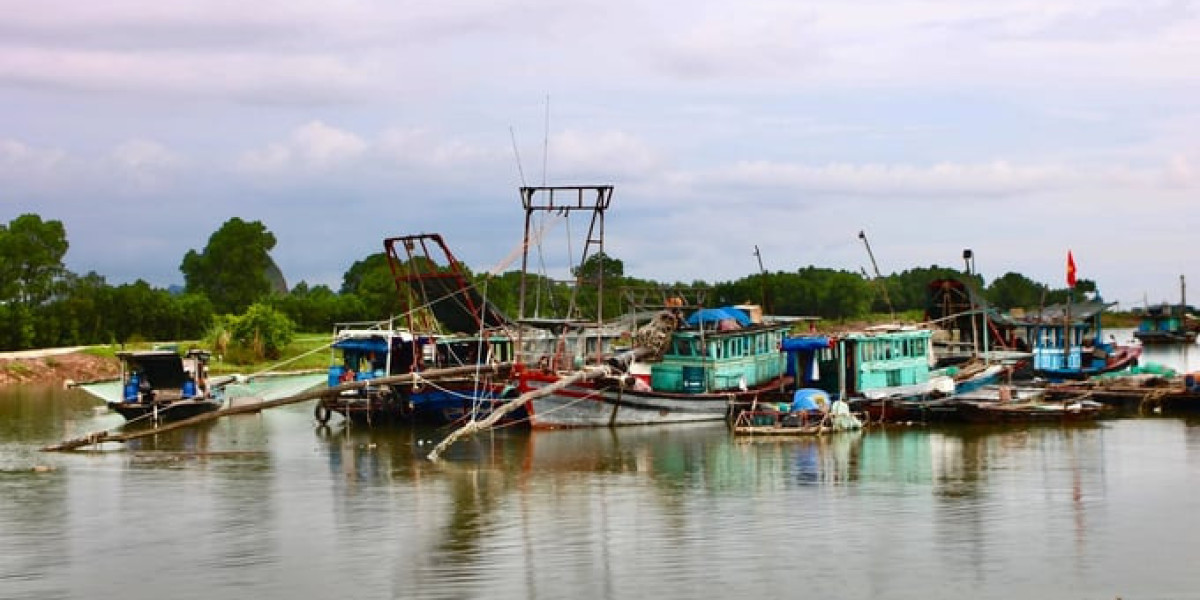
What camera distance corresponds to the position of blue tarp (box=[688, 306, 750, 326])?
4347cm

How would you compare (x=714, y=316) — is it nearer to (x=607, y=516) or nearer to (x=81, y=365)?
Answer: (x=607, y=516)

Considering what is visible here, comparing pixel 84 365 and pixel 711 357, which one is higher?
pixel 84 365

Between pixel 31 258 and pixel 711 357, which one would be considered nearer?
pixel 711 357

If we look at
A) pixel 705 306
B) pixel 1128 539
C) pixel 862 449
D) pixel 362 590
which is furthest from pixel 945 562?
pixel 705 306

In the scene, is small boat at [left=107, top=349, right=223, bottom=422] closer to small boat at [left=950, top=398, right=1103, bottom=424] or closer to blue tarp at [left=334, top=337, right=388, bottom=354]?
blue tarp at [left=334, top=337, right=388, bottom=354]

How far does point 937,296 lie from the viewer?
55312mm

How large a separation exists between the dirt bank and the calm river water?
965 inches

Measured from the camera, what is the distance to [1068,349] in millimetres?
53250

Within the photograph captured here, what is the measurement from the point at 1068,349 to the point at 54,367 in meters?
43.1

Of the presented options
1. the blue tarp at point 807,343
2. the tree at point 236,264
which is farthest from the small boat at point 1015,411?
the tree at point 236,264

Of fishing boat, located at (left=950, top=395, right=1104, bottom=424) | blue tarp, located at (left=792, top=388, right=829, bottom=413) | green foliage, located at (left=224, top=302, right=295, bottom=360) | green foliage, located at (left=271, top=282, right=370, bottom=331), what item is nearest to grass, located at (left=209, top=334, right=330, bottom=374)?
green foliage, located at (left=224, top=302, right=295, bottom=360)

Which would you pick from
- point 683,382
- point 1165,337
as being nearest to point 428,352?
point 683,382

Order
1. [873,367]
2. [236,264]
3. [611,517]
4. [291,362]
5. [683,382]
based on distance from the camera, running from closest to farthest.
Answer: [611,517], [683,382], [873,367], [291,362], [236,264]

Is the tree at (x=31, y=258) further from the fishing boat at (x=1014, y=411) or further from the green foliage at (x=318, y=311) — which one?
the fishing boat at (x=1014, y=411)
